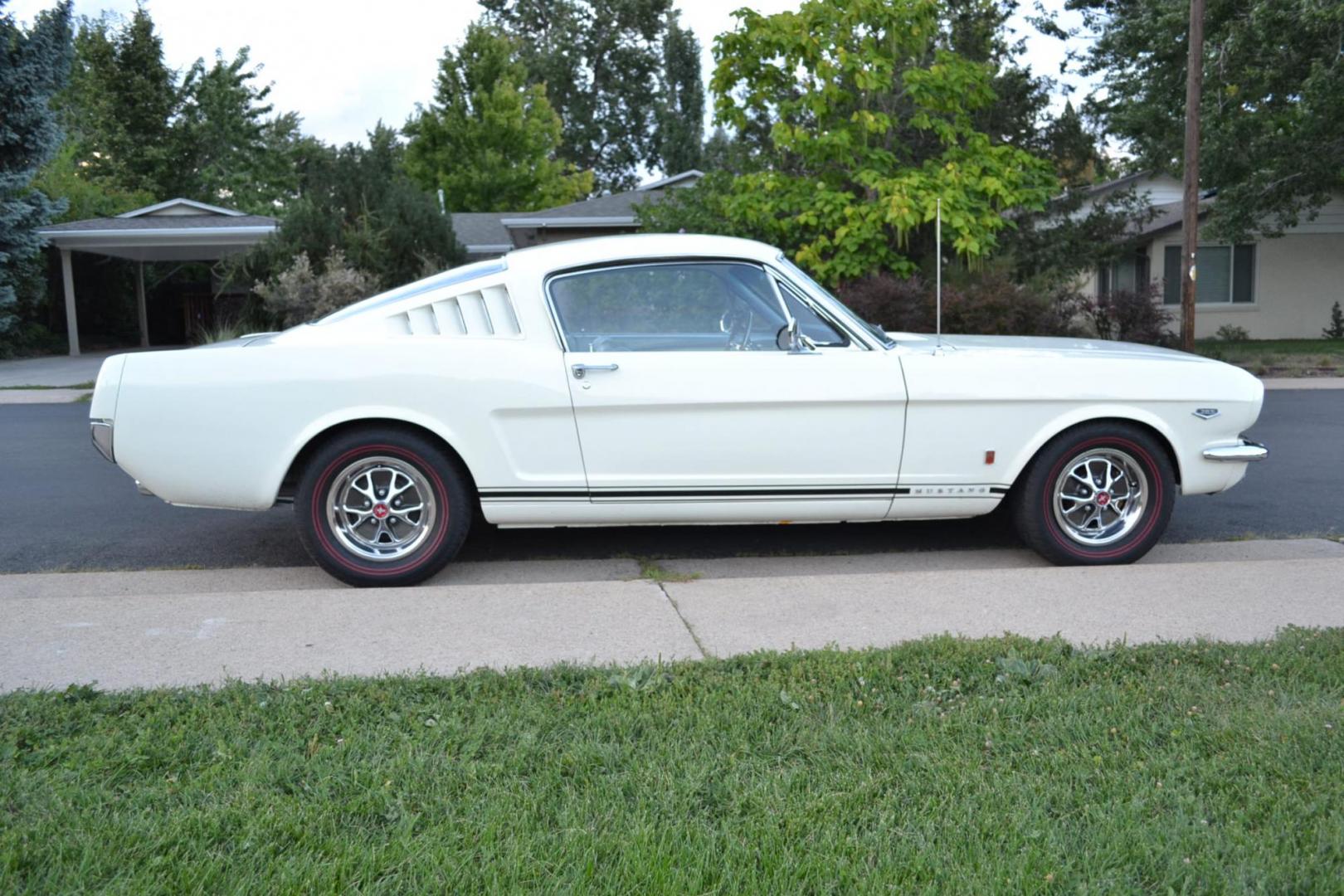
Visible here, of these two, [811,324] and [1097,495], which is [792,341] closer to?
[811,324]

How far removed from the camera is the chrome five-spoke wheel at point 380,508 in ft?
18.0

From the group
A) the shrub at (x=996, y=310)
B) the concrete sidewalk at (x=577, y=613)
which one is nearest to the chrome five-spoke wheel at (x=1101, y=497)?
the concrete sidewalk at (x=577, y=613)

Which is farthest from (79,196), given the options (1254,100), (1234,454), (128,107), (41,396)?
(1234,454)

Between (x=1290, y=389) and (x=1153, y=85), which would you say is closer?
(x=1290, y=389)

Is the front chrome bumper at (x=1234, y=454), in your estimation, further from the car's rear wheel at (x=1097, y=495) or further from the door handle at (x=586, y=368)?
the door handle at (x=586, y=368)

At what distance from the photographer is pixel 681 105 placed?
183ft

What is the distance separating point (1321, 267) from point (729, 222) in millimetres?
16203

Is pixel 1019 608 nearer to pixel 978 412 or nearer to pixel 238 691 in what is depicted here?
pixel 978 412

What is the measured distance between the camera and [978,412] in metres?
5.71

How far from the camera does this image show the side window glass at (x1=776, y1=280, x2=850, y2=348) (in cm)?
576

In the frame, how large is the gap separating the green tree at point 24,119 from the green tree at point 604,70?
3492 cm

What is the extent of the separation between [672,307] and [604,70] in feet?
182

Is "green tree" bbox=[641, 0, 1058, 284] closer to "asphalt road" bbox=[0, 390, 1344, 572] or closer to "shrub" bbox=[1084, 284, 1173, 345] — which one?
"shrub" bbox=[1084, 284, 1173, 345]

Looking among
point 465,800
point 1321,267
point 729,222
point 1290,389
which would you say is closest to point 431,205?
point 729,222
